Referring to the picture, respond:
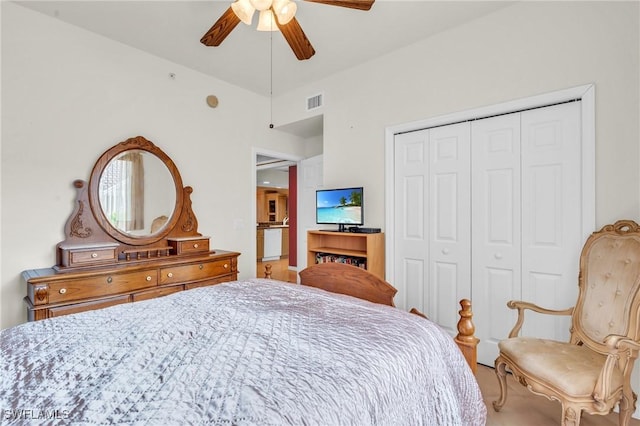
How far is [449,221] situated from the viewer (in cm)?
→ 281

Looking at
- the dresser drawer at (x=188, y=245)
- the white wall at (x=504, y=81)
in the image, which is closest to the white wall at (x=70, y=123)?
the dresser drawer at (x=188, y=245)

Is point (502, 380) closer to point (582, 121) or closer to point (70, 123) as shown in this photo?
point (582, 121)

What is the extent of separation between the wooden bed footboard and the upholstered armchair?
34cm

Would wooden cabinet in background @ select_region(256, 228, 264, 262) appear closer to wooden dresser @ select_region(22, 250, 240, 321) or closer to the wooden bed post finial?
wooden dresser @ select_region(22, 250, 240, 321)

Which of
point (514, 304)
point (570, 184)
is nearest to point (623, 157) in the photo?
point (570, 184)

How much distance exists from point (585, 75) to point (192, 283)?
3.61 metres

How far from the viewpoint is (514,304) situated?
2.02 meters

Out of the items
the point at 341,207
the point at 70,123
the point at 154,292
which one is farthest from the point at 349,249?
the point at 70,123

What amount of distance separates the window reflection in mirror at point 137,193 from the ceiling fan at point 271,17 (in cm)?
150

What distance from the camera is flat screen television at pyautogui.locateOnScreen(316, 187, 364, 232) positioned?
3178 millimetres

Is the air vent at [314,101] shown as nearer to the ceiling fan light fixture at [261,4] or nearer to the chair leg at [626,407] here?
the ceiling fan light fixture at [261,4]

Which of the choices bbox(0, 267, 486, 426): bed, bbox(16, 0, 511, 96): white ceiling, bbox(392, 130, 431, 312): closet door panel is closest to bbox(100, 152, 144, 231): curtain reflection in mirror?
bbox(16, 0, 511, 96): white ceiling

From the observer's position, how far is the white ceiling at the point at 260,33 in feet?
7.93

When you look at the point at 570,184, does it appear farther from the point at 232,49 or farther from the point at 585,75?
the point at 232,49
